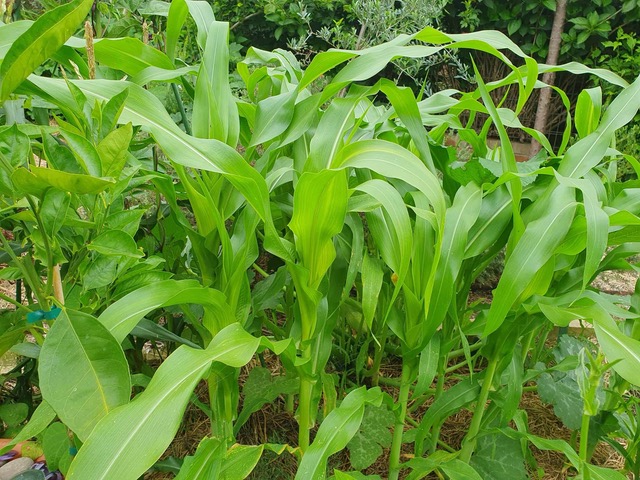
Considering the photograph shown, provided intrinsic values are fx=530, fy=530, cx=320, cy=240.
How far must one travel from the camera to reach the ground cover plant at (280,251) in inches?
22.4

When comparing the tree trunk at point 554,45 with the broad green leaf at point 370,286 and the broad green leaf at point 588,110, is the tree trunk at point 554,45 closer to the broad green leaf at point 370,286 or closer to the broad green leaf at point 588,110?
the broad green leaf at point 588,110

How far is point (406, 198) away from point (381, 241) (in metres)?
0.17

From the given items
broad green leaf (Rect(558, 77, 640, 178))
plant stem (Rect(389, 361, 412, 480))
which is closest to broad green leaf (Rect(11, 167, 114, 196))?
plant stem (Rect(389, 361, 412, 480))

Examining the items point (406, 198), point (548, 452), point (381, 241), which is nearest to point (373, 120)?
point (406, 198)

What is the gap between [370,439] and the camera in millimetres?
960

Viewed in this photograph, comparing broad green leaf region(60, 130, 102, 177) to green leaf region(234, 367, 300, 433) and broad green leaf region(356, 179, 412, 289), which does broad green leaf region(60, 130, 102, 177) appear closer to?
broad green leaf region(356, 179, 412, 289)

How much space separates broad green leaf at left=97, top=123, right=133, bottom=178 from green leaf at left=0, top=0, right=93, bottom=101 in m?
0.10

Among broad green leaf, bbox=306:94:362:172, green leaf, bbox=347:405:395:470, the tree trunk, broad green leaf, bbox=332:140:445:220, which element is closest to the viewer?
broad green leaf, bbox=332:140:445:220

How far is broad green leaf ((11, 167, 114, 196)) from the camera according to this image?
0.51 meters

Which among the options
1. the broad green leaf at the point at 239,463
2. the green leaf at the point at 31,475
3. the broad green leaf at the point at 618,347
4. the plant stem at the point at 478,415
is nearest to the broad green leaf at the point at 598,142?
the broad green leaf at the point at 618,347

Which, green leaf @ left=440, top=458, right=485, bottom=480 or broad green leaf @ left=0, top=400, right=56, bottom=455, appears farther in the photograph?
green leaf @ left=440, top=458, right=485, bottom=480

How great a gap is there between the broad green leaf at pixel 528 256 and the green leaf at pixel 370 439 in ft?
1.04

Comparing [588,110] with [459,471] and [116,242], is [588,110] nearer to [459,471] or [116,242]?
[459,471]

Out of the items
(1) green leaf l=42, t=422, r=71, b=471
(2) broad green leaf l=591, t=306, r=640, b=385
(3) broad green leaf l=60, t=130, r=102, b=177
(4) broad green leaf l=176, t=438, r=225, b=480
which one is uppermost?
(3) broad green leaf l=60, t=130, r=102, b=177
